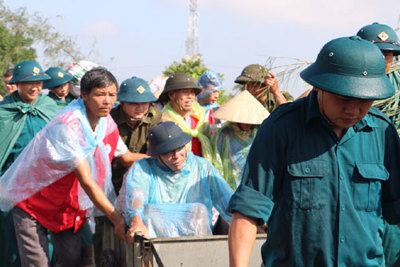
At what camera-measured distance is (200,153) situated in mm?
5641

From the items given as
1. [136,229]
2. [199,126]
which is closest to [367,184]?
[136,229]

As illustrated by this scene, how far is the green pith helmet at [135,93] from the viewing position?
5652 millimetres

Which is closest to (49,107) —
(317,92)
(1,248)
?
(1,248)

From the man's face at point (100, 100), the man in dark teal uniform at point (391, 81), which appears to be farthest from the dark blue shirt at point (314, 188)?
the man's face at point (100, 100)

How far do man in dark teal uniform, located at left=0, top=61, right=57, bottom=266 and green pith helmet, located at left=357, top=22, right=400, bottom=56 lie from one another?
3048mm

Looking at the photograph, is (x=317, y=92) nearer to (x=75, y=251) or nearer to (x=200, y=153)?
(x=75, y=251)

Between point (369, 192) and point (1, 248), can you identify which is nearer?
point (369, 192)

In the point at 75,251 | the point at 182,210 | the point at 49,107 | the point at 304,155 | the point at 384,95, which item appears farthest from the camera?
the point at 49,107

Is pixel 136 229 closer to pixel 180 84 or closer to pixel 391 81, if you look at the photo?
pixel 391 81

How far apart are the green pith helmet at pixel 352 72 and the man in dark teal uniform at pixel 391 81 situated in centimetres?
125

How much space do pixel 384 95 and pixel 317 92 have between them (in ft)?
0.99

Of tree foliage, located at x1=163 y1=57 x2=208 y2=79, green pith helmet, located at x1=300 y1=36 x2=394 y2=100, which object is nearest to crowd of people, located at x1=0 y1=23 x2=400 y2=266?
green pith helmet, located at x1=300 y1=36 x2=394 y2=100

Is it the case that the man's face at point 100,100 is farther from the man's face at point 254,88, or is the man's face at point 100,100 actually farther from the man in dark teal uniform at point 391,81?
the man in dark teal uniform at point 391,81

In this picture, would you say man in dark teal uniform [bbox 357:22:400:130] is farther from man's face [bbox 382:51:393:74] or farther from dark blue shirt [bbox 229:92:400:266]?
dark blue shirt [bbox 229:92:400:266]
